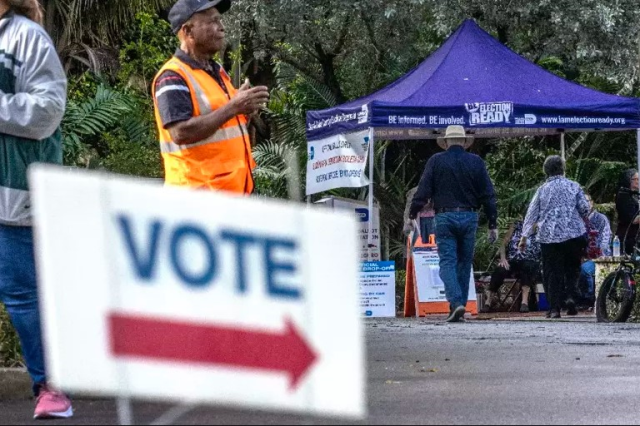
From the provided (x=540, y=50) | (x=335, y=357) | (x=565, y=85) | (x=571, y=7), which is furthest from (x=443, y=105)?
(x=335, y=357)

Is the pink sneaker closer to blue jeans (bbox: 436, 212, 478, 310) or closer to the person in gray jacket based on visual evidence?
the person in gray jacket

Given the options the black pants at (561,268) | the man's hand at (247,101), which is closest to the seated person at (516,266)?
the black pants at (561,268)

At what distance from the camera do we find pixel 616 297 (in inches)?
618

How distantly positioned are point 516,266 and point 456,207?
5624 millimetres

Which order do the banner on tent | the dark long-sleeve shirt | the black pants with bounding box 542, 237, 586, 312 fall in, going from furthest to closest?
the banner on tent → the black pants with bounding box 542, 237, 586, 312 → the dark long-sleeve shirt

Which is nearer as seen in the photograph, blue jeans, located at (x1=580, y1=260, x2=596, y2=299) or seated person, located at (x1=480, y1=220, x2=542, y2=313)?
blue jeans, located at (x1=580, y1=260, x2=596, y2=299)

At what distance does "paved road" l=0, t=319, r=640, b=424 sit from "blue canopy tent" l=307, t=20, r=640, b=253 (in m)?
4.86

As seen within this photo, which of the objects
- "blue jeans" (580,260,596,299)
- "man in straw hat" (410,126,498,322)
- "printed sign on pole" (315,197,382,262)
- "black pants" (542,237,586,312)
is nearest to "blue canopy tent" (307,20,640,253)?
"printed sign on pole" (315,197,382,262)

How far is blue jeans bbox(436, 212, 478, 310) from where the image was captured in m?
15.5

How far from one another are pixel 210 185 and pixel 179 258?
295 centimetres

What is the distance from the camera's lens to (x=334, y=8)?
22547 millimetres

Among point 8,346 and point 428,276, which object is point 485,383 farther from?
point 428,276

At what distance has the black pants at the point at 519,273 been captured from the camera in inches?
818

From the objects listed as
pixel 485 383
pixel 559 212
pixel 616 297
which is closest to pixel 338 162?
pixel 559 212
